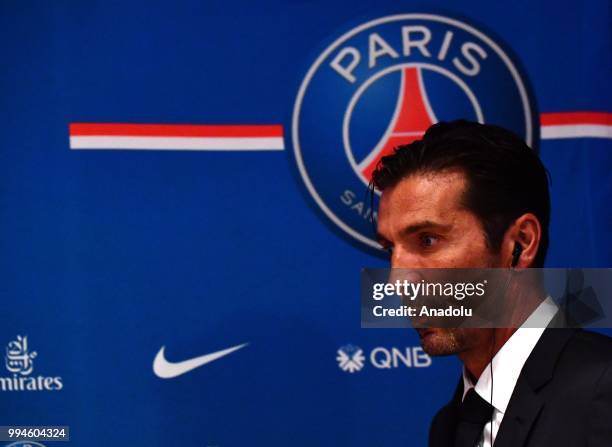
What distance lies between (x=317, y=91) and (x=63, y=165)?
22.7 inches

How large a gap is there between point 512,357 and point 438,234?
0.22m

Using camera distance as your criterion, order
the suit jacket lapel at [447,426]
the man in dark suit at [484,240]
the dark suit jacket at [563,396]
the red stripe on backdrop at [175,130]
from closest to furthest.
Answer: the dark suit jacket at [563,396] < the man in dark suit at [484,240] < the suit jacket lapel at [447,426] < the red stripe on backdrop at [175,130]

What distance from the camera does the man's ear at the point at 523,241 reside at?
1271mm

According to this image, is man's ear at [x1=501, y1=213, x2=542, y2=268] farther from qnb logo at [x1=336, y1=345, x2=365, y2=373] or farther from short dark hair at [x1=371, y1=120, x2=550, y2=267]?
qnb logo at [x1=336, y1=345, x2=365, y2=373]

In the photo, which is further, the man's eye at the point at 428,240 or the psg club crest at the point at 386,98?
the psg club crest at the point at 386,98

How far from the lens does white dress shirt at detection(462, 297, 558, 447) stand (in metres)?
1.25

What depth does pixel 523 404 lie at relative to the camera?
119cm

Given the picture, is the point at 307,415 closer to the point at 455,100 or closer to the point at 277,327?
the point at 277,327

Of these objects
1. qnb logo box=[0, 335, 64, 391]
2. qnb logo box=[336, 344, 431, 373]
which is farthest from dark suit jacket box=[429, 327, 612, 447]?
qnb logo box=[0, 335, 64, 391]

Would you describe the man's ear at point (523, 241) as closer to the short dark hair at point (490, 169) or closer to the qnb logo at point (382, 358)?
the short dark hair at point (490, 169)

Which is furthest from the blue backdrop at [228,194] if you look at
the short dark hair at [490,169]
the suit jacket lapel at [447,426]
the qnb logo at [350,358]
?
the short dark hair at [490,169]

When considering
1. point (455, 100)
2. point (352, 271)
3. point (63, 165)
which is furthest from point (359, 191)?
point (63, 165)

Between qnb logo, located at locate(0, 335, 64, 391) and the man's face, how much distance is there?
91cm

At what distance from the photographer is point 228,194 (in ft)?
6.05
